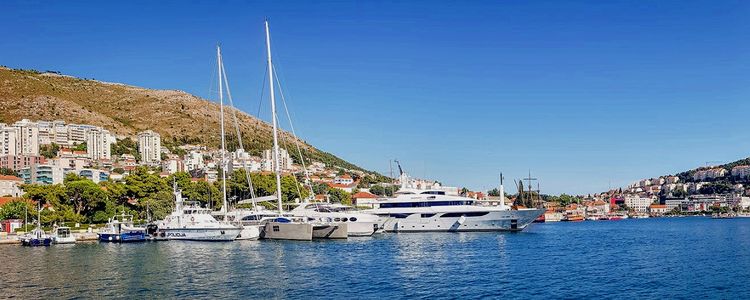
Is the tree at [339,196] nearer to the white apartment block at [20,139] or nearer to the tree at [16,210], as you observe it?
the tree at [16,210]

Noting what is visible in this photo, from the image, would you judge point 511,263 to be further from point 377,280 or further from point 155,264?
point 155,264

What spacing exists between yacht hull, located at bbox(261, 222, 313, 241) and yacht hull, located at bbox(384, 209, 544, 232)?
1751cm

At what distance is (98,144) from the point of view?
169m

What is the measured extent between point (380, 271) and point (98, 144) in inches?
5910

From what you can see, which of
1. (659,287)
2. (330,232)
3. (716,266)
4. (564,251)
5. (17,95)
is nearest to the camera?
(659,287)

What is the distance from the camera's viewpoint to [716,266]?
1531 inches

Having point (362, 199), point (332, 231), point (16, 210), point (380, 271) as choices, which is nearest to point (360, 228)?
point (332, 231)

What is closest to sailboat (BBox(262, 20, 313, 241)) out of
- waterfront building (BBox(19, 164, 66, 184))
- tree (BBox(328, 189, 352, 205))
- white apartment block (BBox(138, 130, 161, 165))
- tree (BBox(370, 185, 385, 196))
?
tree (BBox(328, 189, 352, 205))

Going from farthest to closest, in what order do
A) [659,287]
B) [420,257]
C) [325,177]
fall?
[325,177], [420,257], [659,287]

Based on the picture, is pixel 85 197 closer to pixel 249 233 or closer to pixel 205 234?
pixel 205 234

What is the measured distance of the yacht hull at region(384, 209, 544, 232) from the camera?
72.2 meters

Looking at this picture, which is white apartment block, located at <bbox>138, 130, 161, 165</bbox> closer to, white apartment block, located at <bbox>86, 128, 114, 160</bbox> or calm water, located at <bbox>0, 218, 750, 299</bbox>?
white apartment block, located at <bbox>86, 128, 114, 160</bbox>

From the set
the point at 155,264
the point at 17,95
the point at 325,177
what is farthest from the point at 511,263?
the point at 17,95

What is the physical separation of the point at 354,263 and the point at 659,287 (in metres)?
17.4
